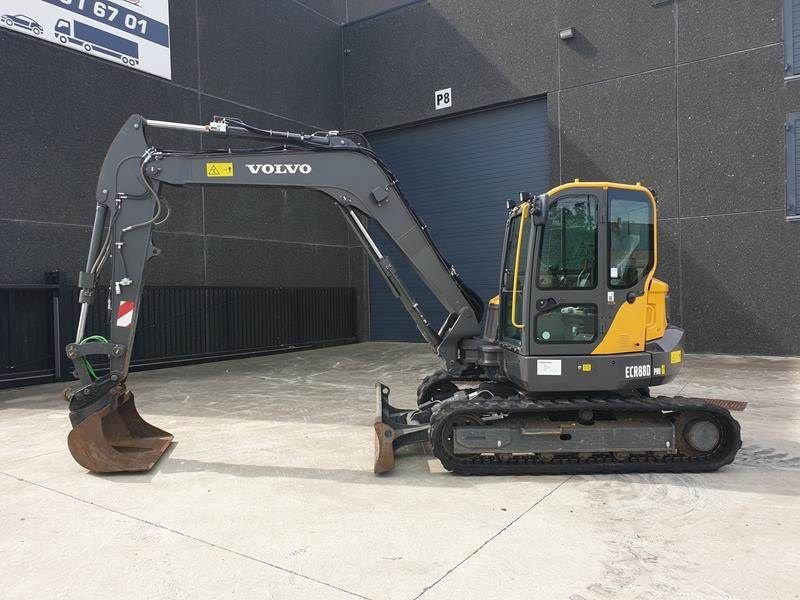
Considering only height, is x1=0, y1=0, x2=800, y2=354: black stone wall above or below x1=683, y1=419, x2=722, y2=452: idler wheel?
above

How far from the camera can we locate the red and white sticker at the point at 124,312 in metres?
5.42

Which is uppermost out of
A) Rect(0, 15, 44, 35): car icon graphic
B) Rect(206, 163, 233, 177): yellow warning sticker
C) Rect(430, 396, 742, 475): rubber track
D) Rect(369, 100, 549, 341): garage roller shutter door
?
Rect(0, 15, 44, 35): car icon graphic

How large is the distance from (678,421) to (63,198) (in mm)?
11226

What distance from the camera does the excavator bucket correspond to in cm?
511

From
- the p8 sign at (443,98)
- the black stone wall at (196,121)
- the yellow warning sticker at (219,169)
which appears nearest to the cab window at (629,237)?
the yellow warning sticker at (219,169)

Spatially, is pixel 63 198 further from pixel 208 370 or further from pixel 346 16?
pixel 346 16

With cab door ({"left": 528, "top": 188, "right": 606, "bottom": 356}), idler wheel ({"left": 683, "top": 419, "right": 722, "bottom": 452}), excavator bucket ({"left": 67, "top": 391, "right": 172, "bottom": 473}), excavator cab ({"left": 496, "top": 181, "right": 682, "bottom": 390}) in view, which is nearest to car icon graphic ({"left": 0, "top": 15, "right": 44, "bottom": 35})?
excavator bucket ({"left": 67, "top": 391, "right": 172, "bottom": 473})

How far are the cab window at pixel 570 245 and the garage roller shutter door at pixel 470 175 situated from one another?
29.1 ft

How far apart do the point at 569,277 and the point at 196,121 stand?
36.9 feet

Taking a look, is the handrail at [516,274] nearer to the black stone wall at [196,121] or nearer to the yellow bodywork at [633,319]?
the yellow bodywork at [633,319]

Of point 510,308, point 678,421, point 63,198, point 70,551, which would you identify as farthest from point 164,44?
point 678,421

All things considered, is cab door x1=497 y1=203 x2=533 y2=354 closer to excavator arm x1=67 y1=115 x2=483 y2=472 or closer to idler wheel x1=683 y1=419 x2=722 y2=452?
excavator arm x1=67 y1=115 x2=483 y2=472

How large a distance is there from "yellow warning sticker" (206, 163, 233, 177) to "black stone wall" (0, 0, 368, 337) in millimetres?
6870

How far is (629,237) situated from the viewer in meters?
5.13
